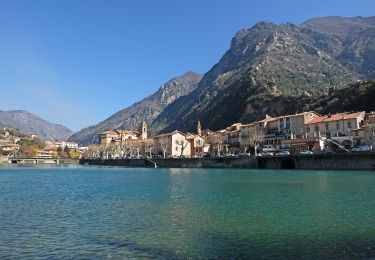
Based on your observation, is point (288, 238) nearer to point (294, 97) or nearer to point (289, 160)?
point (289, 160)

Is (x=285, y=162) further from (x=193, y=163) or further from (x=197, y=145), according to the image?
(x=197, y=145)

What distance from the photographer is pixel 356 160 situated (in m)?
79.0

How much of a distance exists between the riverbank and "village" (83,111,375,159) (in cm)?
423

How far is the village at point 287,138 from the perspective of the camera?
327 ft

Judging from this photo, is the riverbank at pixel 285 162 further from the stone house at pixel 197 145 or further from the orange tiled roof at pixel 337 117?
the stone house at pixel 197 145

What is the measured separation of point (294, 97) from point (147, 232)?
6366 inches

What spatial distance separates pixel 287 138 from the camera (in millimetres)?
124438

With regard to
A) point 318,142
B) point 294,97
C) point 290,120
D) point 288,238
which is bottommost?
point 288,238

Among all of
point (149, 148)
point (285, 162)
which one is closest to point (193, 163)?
point (285, 162)

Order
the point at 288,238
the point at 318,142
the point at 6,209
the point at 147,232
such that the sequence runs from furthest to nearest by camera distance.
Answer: the point at 318,142 → the point at 6,209 → the point at 147,232 → the point at 288,238

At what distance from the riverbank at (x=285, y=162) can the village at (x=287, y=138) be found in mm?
4227

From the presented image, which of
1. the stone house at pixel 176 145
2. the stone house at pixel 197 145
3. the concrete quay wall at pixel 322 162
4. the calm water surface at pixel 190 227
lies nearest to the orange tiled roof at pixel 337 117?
the concrete quay wall at pixel 322 162

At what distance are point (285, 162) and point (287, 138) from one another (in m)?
29.3

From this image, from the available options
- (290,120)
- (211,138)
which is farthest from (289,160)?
(211,138)
